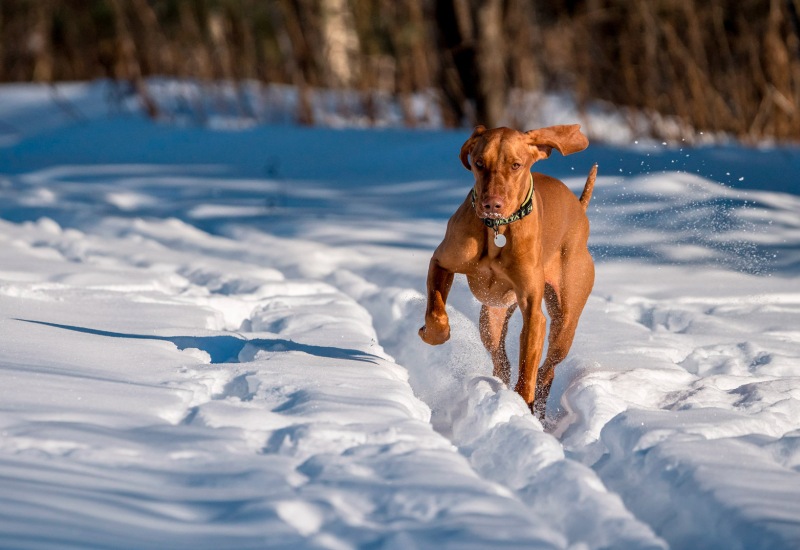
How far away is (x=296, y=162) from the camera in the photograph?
10.0 metres

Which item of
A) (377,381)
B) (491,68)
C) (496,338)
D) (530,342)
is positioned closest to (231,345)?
(377,381)

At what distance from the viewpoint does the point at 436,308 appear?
3.70 meters

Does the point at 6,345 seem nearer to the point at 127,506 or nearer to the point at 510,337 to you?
the point at 127,506

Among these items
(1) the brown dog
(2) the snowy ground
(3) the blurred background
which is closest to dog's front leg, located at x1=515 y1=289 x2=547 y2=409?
(1) the brown dog

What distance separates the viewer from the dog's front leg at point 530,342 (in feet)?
11.8

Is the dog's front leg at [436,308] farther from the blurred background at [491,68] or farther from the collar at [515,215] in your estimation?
the blurred background at [491,68]

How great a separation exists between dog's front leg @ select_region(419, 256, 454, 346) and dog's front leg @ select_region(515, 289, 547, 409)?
279 millimetres

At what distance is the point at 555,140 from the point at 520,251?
1.31ft

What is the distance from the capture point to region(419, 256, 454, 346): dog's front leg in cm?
368

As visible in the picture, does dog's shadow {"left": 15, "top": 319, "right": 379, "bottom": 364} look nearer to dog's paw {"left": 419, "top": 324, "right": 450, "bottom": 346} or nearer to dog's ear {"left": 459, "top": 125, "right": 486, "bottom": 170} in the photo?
dog's paw {"left": 419, "top": 324, "right": 450, "bottom": 346}

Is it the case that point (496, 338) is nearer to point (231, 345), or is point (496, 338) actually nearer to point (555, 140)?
point (555, 140)

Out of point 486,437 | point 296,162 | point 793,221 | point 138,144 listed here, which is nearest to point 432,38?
point 296,162

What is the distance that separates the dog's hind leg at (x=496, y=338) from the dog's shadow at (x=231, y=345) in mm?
461

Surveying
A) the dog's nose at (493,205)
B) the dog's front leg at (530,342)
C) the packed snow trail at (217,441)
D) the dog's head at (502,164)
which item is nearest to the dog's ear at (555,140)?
the dog's head at (502,164)
